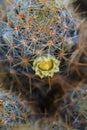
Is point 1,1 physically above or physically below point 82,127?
above

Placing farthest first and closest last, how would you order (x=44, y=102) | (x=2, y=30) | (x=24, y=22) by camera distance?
(x=44, y=102) < (x=2, y=30) < (x=24, y=22)

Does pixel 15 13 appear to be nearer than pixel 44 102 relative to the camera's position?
Yes

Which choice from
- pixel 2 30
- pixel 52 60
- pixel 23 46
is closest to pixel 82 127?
pixel 52 60

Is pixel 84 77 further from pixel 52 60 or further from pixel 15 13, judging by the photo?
pixel 15 13

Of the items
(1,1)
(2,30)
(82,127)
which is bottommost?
(82,127)

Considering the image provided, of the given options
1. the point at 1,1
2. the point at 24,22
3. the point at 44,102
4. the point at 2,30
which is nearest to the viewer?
the point at 24,22
